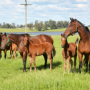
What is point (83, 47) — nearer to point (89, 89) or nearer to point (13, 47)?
point (89, 89)

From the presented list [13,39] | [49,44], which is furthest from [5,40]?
[49,44]

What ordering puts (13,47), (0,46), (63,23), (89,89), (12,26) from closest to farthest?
(89,89) → (0,46) → (13,47) → (63,23) → (12,26)

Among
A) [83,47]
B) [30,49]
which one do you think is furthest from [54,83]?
[30,49]

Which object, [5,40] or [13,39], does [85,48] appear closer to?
[13,39]

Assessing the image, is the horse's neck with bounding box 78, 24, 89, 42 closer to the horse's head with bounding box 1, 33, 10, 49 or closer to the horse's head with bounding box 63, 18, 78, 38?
the horse's head with bounding box 63, 18, 78, 38

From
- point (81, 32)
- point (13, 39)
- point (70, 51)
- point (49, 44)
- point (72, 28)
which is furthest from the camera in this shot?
point (49, 44)

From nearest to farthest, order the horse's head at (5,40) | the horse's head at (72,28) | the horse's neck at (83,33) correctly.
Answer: the horse's head at (72,28) → the horse's neck at (83,33) → the horse's head at (5,40)

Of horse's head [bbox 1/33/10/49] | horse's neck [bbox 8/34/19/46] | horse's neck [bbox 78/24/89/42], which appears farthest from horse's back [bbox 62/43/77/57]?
horse's head [bbox 1/33/10/49]

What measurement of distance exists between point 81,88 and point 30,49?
403 cm

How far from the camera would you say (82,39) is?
552cm

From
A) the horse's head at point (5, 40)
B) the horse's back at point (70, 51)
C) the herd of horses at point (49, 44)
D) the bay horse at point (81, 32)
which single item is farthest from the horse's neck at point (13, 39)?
the bay horse at point (81, 32)

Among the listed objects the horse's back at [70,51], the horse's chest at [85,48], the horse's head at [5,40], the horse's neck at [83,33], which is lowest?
the horse's back at [70,51]

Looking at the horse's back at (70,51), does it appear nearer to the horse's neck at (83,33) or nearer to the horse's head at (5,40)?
the horse's neck at (83,33)

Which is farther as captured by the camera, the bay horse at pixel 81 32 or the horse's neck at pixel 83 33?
the horse's neck at pixel 83 33
